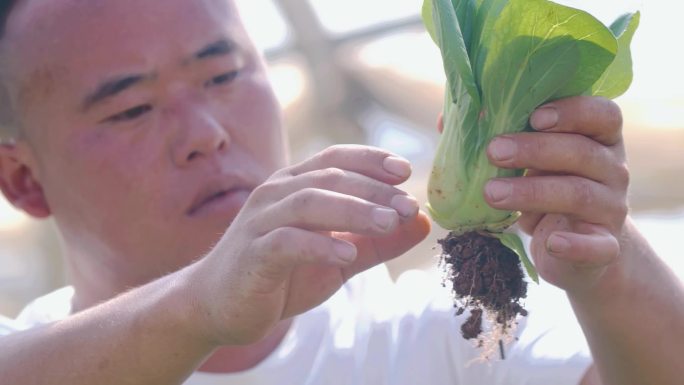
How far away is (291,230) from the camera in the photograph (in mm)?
1474

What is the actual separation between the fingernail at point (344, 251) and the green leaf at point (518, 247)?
36 centimetres

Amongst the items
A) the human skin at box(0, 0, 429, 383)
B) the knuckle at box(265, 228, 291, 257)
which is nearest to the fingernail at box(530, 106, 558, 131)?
the human skin at box(0, 0, 429, 383)

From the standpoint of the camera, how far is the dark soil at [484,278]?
67.8 inches

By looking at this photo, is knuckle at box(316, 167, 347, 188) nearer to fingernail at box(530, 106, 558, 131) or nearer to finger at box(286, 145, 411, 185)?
finger at box(286, 145, 411, 185)

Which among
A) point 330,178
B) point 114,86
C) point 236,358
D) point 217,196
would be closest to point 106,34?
point 114,86

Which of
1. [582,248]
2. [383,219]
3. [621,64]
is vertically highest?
[621,64]

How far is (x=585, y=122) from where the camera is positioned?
1500mm

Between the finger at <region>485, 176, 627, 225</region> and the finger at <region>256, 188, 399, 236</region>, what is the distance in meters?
0.17

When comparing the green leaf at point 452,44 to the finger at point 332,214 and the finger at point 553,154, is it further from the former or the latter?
the finger at point 332,214

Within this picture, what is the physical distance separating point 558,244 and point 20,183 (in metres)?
1.63

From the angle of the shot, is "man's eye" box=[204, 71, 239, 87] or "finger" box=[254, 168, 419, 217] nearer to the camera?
"finger" box=[254, 168, 419, 217]

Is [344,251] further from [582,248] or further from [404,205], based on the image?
[582,248]

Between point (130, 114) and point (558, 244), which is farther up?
point (130, 114)

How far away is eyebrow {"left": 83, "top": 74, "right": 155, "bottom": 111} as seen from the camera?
2.22m
